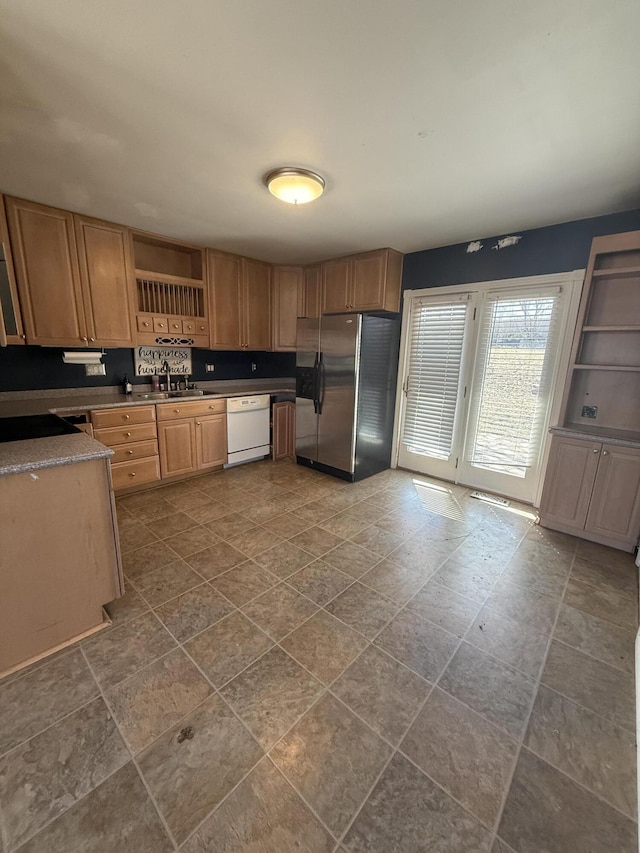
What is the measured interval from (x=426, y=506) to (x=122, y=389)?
131 inches

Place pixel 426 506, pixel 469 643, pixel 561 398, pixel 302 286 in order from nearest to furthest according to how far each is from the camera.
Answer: pixel 469 643, pixel 561 398, pixel 426 506, pixel 302 286

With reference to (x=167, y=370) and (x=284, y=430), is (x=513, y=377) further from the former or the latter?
(x=167, y=370)

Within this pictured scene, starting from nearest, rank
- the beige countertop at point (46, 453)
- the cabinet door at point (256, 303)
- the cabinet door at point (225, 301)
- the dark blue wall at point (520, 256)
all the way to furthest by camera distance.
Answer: the beige countertop at point (46, 453)
the dark blue wall at point (520, 256)
the cabinet door at point (225, 301)
the cabinet door at point (256, 303)

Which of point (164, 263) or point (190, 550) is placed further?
point (164, 263)

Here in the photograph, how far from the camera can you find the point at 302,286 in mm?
4422

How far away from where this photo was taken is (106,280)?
3105 millimetres

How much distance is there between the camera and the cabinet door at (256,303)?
4.17 metres

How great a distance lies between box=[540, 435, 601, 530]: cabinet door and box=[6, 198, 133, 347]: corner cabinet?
3.95 m

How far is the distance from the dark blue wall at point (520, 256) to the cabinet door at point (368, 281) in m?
0.37

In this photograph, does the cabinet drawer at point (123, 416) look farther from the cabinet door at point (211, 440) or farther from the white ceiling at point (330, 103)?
the white ceiling at point (330, 103)

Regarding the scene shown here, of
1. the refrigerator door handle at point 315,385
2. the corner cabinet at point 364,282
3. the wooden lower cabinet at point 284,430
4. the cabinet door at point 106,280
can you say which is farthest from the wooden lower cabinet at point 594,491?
the cabinet door at point 106,280

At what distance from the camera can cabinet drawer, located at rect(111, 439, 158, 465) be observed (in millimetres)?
3182

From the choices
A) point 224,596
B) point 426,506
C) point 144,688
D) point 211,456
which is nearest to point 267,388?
point 211,456

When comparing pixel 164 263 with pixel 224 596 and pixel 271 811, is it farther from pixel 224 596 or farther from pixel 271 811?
pixel 271 811
